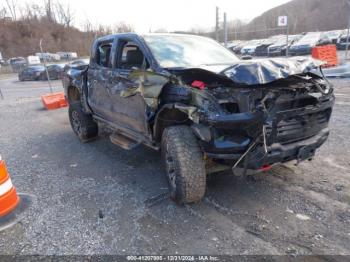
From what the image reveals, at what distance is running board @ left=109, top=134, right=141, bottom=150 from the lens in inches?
158

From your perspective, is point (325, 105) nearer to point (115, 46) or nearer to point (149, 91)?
point (149, 91)

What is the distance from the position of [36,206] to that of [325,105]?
3440 mm

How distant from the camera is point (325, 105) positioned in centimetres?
304

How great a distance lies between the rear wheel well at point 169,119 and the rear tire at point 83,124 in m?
2.50

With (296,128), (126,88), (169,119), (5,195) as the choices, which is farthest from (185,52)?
(5,195)

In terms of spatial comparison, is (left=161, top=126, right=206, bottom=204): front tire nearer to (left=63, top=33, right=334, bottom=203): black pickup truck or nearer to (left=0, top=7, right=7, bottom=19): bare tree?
(left=63, top=33, right=334, bottom=203): black pickup truck

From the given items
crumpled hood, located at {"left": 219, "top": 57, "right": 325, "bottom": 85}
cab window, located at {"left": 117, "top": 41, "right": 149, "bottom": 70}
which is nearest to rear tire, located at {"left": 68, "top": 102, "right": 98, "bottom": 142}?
cab window, located at {"left": 117, "top": 41, "right": 149, "bottom": 70}

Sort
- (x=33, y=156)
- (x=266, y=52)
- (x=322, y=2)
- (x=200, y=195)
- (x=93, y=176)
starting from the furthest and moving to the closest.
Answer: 1. (x=322, y=2)
2. (x=266, y=52)
3. (x=33, y=156)
4. (x=93, y=176)
5. (x=200, y=195)

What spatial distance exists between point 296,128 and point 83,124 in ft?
13.2

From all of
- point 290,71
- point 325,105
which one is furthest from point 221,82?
point 325,105

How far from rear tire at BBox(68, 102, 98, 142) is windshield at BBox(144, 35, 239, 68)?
233cm

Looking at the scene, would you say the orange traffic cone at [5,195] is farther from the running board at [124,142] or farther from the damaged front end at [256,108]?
the damaged front end at [256,108]

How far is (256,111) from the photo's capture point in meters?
2.61

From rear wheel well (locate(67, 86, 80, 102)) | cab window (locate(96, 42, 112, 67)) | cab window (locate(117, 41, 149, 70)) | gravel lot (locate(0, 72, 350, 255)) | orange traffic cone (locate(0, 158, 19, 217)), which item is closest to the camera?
gravel lot (locate(0, 72, 350, 255))
